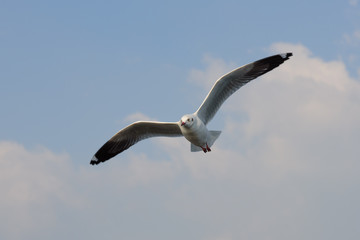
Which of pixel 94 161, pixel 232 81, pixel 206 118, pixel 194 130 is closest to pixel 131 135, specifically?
pixel 94 161

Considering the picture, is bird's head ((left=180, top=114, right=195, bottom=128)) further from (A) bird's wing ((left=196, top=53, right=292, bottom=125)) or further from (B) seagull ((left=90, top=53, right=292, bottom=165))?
(A) bird's wing ((left=196, top=53, right=292, bottom=125))

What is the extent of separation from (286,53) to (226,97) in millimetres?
2318

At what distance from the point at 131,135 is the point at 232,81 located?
3977 mm

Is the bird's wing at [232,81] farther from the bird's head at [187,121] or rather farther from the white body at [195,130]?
the bird's head at [187,121]

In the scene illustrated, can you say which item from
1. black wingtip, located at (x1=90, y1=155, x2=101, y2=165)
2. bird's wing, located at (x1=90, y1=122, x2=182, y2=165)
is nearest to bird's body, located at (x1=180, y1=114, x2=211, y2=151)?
bird's wing, located at (x1=90, y1=122, x2=182, y2=165)

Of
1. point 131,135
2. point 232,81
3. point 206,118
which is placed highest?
point 131,135

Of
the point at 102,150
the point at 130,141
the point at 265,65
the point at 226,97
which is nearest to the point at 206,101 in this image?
the point at 226,97

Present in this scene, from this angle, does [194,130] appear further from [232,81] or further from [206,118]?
[232,81]

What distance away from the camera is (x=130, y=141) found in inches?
778

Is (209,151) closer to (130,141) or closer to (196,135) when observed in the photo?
(196,135)

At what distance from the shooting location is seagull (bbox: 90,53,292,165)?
17.3 meters

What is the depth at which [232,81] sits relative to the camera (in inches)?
704

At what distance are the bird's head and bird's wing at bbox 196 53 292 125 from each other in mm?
818

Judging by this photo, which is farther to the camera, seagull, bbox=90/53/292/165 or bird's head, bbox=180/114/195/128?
seagull, bbox=90/53/292/165
